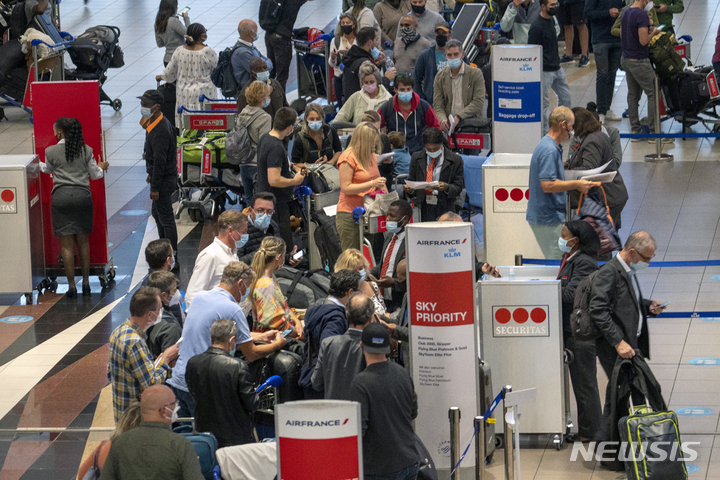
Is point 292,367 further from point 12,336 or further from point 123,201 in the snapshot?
point 123,201

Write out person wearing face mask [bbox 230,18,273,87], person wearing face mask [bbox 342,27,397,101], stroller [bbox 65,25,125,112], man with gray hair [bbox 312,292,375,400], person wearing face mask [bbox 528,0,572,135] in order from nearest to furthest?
man with gray hair [bbox 312,292,375,400] < person wearing face mask [bbox 342,27,397,101] < person wearing face mask [bbox 230,18,273,87] < person wearing face mask [bbox 528,0,572,135] < stroller [bbox 65,25,125,112]

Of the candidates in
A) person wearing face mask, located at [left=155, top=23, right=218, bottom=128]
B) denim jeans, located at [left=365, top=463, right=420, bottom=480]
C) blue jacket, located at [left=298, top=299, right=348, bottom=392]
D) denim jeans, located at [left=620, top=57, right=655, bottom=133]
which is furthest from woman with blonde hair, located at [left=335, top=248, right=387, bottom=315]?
denim jeans, located at [left=620, top=57, right=655, bottom=133]

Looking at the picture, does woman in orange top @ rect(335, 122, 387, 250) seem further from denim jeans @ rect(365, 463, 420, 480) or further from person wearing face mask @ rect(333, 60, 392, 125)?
denim jeans @ rect(365, 463, 420, 480)

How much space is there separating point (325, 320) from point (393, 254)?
1.88 metres

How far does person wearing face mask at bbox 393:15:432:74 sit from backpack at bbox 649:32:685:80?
3.08 m

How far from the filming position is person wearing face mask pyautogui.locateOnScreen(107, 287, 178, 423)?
6535 millimetres

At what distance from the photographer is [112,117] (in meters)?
18.3

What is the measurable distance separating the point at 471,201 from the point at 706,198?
3.35m

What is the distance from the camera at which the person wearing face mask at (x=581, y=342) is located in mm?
7543

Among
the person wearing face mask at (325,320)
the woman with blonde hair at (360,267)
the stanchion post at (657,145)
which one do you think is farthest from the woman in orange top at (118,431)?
the stanchion post at (657,145)

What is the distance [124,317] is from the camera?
10.4 m

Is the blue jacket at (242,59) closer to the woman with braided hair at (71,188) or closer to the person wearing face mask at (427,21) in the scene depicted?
the person wearing face mask at (427,21)

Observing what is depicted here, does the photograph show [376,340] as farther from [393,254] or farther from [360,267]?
[393,254]

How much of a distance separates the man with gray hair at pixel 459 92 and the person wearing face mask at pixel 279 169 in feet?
8.88
